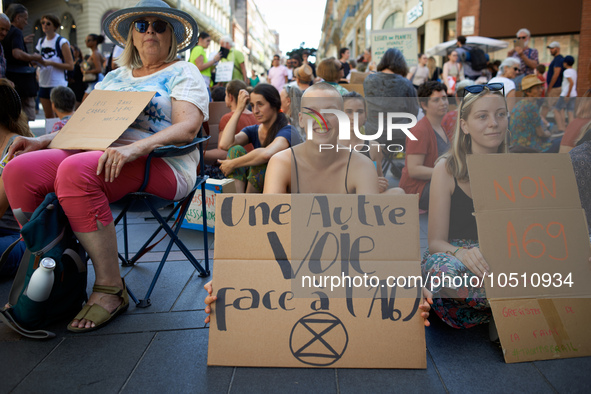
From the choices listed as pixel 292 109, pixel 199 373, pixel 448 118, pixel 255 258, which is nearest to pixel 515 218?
pixel 255 258

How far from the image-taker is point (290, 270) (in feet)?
6.01

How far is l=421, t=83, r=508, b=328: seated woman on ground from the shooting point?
212 centimetres

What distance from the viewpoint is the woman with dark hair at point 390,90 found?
5.28m

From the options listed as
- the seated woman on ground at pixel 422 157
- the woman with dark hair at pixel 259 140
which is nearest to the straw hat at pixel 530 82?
the seated woman on ground at pixel 422 157

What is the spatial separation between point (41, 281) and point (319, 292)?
129 cm

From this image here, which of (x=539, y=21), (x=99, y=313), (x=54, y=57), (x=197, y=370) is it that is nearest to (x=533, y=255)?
(x=197, y=370)

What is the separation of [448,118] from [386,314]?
313 centimetres

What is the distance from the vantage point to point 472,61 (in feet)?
32.1

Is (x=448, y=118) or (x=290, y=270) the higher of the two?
(x=448, y=118)

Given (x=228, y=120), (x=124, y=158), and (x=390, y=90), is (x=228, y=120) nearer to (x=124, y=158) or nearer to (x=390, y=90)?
(x=390, y=90)

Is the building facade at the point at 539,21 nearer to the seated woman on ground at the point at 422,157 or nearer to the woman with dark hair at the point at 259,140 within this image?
the seated woman on ground at the point at 422,157

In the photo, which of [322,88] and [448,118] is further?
[448,118]

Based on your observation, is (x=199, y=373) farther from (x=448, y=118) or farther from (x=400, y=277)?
(x=448, y=118)

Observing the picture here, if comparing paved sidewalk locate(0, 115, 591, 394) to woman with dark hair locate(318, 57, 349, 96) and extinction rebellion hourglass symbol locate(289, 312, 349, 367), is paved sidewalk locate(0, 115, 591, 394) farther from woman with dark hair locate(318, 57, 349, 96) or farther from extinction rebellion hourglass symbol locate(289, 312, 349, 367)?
woman with dark hair locate(318, 57, 349, 96)
